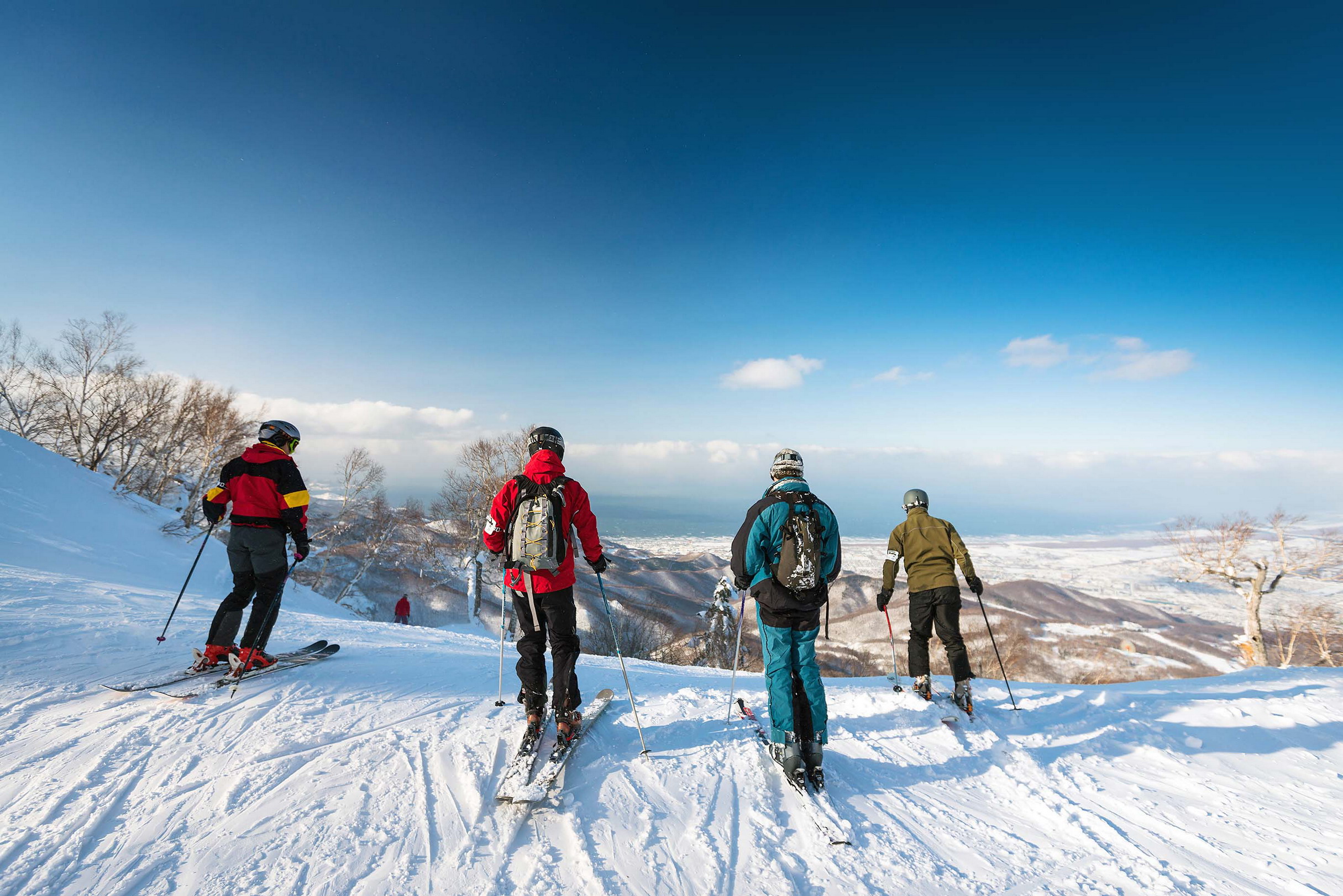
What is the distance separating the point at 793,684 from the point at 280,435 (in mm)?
5554

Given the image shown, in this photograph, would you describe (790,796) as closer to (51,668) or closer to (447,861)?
(447,861)

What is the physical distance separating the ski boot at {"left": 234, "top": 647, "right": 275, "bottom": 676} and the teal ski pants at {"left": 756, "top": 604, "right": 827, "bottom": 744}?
483 centimetres

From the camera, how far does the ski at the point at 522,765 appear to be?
10.6 ft

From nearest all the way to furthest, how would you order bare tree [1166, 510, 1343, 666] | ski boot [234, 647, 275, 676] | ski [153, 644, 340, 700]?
ski [153, 644, 340, 700] → ski boot [234, 647, 275, 676] → bare tree [1166, 510, 1343, 666]

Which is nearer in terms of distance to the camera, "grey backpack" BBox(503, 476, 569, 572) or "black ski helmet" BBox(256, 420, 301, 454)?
"grey backpack" BBox(503, 476, 569, 572)

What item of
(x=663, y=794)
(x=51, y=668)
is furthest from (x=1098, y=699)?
(x=51, y=668)

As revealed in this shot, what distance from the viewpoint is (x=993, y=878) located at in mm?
3174

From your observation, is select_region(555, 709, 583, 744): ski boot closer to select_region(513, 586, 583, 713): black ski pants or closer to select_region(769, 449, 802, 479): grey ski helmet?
select_region(513, 586, 583, 713): black ski pants

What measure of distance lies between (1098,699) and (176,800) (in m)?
9.62

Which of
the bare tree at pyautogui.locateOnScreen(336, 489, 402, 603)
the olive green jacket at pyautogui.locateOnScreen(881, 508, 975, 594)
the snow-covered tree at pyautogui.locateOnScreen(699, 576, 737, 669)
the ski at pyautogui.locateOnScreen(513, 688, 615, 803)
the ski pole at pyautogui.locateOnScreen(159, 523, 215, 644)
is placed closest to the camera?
the ski at pyautogui.locateOnScreen(513, 688, 615, 803)

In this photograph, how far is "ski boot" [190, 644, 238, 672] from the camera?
4867 mm

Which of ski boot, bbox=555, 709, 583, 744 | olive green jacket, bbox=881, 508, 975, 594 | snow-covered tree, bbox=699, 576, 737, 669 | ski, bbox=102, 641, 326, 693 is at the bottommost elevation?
snow-covered tree, bbox=699, 576, 737, 669

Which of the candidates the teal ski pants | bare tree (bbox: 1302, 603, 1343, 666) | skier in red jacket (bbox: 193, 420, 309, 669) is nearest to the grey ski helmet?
the teal ski pants

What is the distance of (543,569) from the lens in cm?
393
